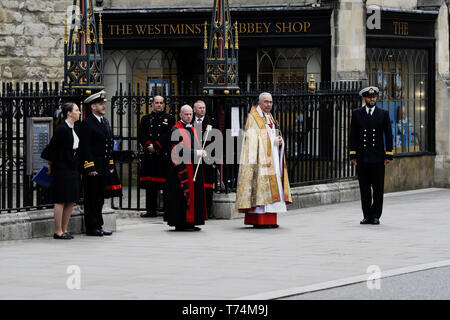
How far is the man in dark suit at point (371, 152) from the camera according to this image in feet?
53.5

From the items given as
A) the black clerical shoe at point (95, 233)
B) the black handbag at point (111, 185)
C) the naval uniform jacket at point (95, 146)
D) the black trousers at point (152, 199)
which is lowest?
the black clerical shoe at point (95, 233)

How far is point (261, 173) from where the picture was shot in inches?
628

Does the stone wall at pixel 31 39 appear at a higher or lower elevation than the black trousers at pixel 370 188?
higher

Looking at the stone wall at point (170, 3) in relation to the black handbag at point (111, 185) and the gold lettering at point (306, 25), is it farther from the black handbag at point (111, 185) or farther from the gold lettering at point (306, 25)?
the black handbag at point (111, 185)

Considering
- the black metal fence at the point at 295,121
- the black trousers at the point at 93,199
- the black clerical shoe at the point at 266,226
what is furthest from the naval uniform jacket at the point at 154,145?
the black trousers at the point at 93,199

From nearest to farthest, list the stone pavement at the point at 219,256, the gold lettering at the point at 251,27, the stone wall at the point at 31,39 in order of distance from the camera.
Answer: the stone pavement at the point at 219,256
the gold lettering at the point at 251,27
the stone wall at the point at 31,39

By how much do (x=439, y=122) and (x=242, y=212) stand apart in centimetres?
842

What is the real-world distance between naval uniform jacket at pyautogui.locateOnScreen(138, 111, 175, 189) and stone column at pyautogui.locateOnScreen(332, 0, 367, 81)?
509 cm

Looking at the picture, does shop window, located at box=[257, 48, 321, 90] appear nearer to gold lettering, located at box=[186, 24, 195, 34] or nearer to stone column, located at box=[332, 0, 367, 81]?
stone column, located at box=[332, 0, 367, 81]

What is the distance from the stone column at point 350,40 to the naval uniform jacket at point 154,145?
16.7 feet

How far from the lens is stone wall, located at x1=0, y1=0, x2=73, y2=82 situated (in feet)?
72.9
